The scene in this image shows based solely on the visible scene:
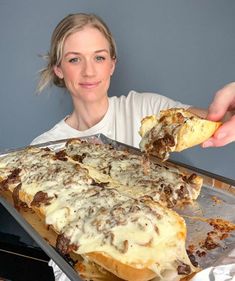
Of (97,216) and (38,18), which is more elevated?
(38,18)

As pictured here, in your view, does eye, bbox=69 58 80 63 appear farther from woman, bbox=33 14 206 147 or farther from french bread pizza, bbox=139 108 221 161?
french bread pizza, bbox=139 108 221 161

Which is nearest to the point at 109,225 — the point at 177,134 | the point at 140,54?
the point at 177,134

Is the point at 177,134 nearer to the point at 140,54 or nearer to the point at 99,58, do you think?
the point at 99,58

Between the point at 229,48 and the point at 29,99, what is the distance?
4.23ft

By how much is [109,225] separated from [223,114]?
0.60 m

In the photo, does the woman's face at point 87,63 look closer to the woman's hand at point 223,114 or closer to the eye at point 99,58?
the eye at point 99,58

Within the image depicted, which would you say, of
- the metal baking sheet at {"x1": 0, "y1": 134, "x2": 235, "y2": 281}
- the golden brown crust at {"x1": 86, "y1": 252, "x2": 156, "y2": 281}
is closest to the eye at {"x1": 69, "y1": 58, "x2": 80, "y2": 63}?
the metal baking sheet at {"x1": 0, "y1": 134, "x2": 235, "y2": 281}

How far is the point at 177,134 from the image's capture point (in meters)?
1.32

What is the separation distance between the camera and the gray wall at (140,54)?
231 cm

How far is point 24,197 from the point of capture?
4.78 ft

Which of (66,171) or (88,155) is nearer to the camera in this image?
(66,171)

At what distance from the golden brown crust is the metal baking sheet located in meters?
0.08

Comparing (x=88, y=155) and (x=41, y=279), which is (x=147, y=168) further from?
(x=41, y=279)

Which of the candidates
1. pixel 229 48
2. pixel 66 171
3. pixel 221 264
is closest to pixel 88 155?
pixel 66 171
